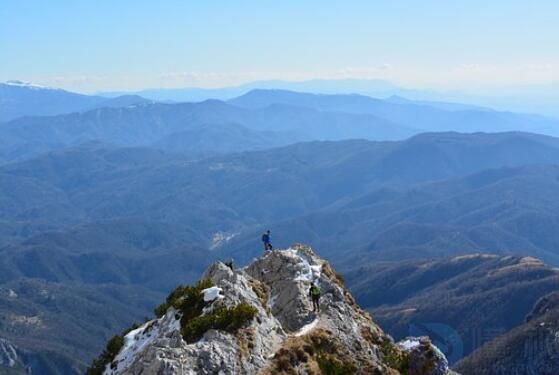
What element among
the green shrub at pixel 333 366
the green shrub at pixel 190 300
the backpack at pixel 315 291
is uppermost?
the green shrub at pixel 190 300

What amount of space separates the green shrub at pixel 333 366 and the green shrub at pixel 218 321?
4.43 metres

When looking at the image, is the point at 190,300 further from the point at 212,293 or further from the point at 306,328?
the point at 306,328

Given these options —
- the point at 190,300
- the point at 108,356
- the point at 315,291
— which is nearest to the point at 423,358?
the point at 315,291

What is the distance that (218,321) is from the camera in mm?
31812

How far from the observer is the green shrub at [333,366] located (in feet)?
107

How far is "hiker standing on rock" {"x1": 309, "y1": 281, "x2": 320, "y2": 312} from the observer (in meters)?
38.4

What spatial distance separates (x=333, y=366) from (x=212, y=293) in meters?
7.72

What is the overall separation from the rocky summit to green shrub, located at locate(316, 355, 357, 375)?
0.20 ft

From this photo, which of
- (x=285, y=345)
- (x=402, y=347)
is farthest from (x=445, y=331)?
(x=285, y=345)

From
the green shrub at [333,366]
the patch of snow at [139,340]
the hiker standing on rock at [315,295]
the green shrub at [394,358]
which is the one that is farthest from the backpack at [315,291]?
the patch of snow at [139,340]

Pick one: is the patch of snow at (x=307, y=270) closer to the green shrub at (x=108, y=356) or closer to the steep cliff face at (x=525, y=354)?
the green shrub at (x=108, y=356)

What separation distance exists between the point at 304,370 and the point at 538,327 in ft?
276

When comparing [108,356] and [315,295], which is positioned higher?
[315,295]

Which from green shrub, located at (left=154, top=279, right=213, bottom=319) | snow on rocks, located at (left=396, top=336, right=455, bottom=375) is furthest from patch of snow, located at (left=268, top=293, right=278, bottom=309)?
snow on rocks, located at (left=396, top=336, right=455, bottom=375)
